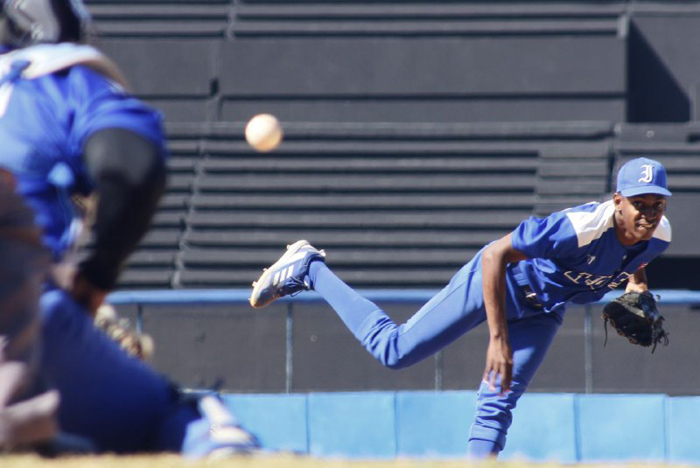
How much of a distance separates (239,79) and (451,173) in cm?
227

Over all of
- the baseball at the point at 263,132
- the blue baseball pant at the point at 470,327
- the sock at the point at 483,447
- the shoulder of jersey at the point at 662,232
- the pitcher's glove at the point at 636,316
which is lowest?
the sock at the point at 483,447

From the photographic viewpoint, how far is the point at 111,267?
218cm

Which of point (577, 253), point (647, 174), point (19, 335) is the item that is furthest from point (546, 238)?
point (19, 335)

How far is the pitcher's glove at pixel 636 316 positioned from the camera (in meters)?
5.06

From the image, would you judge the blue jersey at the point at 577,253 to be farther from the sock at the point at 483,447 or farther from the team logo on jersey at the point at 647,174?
the sock at the point at 483,447

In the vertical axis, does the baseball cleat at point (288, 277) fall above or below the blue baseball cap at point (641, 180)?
below

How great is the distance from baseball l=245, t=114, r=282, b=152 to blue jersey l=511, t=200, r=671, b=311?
5.13 m

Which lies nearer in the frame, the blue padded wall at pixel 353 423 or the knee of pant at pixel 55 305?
the knee of pant at pixel 55 305

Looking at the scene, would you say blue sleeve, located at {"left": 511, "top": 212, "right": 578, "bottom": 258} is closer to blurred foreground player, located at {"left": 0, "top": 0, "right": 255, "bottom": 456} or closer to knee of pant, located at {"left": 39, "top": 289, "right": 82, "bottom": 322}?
blurred foreground player, located at {"left": 0, "top": 0, "right": 255, "bottom": 456}

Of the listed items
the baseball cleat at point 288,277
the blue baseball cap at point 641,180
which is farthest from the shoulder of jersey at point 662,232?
the baseball cleat at point 288,277

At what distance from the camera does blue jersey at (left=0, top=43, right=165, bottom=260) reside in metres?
2.15

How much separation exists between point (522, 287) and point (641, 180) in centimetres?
65

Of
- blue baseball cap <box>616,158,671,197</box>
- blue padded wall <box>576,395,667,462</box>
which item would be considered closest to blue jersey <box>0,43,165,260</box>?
blue baseball cap <box>616,158,671,197</box>

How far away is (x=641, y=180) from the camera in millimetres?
4461
